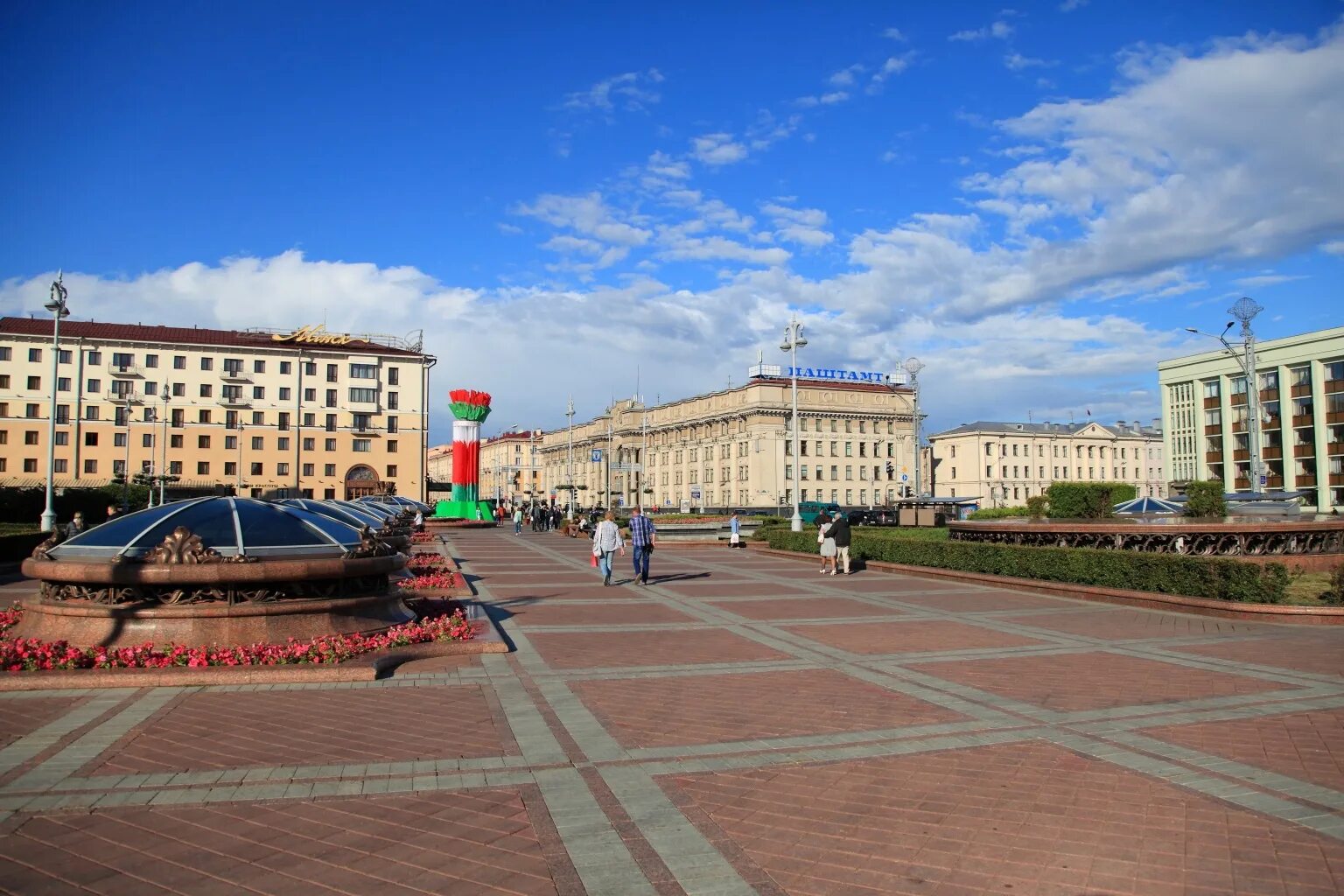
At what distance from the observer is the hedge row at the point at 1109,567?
12422 millimetres

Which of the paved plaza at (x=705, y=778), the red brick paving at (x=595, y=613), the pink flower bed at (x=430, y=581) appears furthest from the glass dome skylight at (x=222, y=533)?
the pink flower bed at (x=430, y=581)

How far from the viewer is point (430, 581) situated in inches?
589

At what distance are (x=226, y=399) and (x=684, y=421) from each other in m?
44.6

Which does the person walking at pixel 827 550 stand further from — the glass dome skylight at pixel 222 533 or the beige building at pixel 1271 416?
the beige building at pixel 1271 416

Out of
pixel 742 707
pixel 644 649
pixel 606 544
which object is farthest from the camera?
pixel 606 544

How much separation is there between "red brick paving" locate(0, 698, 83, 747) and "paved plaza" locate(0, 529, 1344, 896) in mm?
33

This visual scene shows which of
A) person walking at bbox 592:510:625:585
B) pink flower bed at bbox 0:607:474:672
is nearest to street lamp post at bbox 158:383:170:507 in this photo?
person walking at bbox 592:510:625:585

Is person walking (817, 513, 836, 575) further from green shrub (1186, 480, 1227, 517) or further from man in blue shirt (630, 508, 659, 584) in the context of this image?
green shrub (1186, 480, 1227, 517)

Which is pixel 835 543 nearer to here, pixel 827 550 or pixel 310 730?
pixel 827 550

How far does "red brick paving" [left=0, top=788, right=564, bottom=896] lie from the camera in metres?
3.85

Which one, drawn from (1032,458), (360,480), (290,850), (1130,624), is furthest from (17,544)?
(1032,458)

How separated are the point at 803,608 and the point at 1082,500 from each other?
1505cm

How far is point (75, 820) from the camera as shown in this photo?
178 inches

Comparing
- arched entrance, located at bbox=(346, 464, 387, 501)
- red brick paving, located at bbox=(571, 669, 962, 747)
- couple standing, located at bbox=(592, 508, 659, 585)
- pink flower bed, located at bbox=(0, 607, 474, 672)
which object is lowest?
red brick paving, located at bbox=(571, 669, 962, 747)
